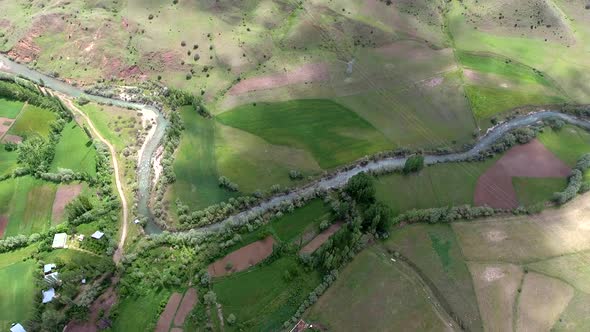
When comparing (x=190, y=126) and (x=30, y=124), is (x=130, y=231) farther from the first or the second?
(x=30, y=124)

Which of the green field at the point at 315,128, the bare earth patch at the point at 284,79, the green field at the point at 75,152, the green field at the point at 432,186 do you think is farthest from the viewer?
the bare earth patch at the point at 284,79

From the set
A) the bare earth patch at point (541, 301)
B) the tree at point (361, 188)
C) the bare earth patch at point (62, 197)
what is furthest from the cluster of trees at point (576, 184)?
the bare earth patch at point (62, 197)

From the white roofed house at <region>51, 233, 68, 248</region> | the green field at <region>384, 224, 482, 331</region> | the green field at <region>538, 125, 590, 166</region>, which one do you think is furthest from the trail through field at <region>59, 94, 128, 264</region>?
the green field at <region>538, 125, 590, 166</region>

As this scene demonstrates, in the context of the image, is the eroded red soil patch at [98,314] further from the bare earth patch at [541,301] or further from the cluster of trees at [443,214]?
the bare earth patch at [541,301]

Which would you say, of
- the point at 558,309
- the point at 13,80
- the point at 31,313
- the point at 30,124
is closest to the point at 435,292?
the point at 558,309

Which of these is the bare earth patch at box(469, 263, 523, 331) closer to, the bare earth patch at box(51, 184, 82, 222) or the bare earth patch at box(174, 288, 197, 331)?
the bare earth patch at box(174, 288, 197, 331)

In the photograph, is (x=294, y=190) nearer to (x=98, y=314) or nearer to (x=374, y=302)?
(x=374, y=302)
